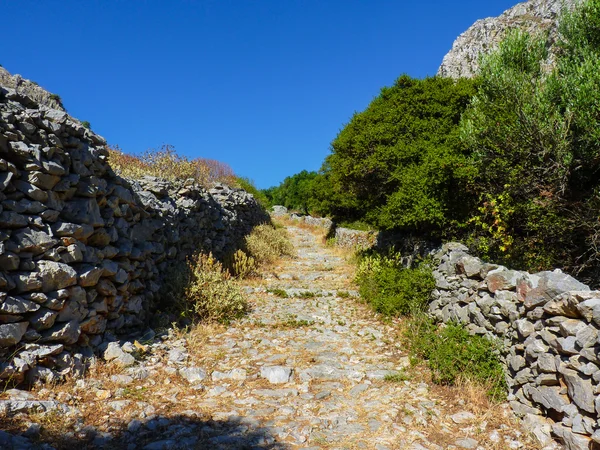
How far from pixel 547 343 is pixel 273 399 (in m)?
3.29

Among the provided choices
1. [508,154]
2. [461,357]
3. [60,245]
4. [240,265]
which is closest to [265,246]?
[240,265]

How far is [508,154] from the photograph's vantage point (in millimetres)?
7816

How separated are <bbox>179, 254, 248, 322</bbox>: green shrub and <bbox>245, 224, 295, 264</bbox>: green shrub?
15.1 feet

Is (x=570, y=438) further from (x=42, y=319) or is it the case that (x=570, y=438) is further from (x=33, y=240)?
(x=33, y=240)

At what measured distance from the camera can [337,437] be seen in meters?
3.98

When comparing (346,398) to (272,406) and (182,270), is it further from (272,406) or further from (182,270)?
(182,270)

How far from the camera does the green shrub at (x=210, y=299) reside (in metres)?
7.36

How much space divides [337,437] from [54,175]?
16.0 ft

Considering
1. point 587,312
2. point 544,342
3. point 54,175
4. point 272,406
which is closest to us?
point 587,312

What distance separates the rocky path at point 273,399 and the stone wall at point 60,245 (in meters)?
0.61

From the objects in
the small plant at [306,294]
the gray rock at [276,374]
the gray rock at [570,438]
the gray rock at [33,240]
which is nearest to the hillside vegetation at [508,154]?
the small plant at [306,294]

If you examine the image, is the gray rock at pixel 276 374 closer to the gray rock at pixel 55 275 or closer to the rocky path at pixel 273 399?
the rocky path at pixel 273 399

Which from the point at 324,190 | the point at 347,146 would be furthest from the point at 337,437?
the point at 324,190

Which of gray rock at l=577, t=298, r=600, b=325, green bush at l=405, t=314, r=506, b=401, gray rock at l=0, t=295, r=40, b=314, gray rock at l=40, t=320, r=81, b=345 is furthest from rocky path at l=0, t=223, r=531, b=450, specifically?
gray rock at l=577, t=298, r=600, b=325
